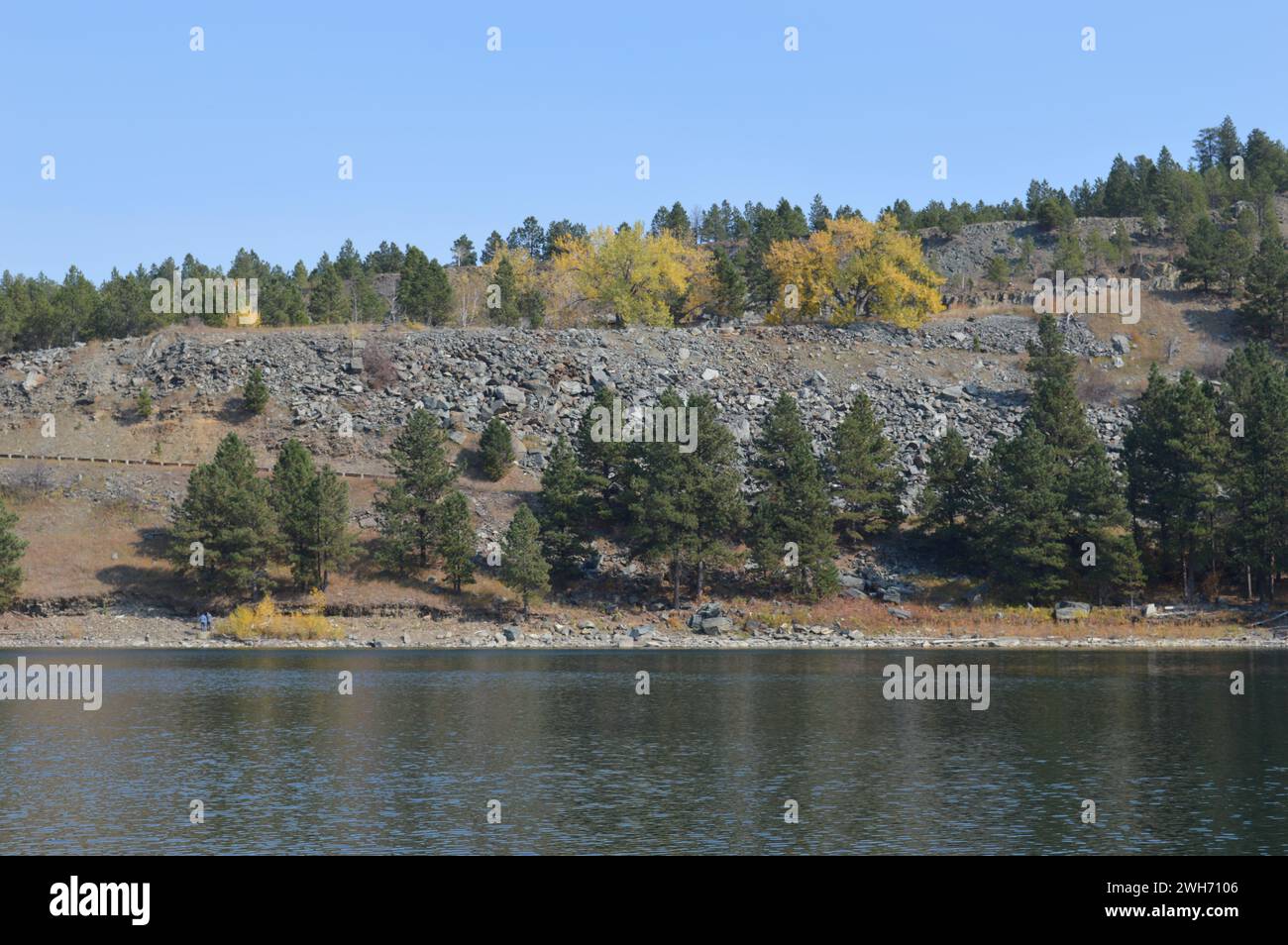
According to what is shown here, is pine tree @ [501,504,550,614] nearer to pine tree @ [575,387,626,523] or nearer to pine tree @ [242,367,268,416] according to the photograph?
pine tree @ [575,387,626,523]

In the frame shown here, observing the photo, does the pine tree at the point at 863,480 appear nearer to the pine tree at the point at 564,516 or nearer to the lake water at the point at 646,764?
the pine tree at the point at 564,516

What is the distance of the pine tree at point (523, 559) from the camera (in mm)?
87875

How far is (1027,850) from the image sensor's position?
3084 cm

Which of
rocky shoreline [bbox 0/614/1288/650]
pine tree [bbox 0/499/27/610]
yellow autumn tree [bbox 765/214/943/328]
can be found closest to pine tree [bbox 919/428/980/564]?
rocky shoreline [bbox 0/614/1288/650]

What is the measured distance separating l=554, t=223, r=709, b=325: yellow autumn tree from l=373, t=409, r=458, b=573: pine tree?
5122 centimetres

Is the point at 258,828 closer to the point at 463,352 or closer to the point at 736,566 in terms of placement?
the point at 736,566

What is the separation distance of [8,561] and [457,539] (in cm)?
3073

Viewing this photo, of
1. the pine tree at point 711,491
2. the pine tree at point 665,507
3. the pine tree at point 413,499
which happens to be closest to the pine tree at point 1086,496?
the pine tree at point 711,491

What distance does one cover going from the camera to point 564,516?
94.6m

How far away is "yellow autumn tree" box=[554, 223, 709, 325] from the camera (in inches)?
5699

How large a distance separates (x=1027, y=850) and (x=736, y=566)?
65046mm

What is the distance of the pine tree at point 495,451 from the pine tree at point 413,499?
31.5 ft
